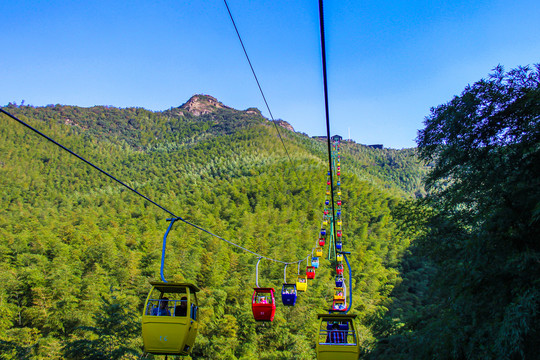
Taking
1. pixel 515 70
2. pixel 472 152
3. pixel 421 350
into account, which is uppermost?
Answer: pixel 515 70

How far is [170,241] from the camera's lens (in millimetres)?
69312

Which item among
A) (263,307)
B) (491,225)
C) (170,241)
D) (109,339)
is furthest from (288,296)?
(170,241)

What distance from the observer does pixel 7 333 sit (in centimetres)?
3816

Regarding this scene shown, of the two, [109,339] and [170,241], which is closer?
[109,339]

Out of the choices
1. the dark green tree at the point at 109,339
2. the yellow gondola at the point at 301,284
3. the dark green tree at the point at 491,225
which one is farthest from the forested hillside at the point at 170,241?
the yellow gondola at the point at 301,284

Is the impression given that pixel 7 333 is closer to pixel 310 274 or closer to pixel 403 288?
pixel 310 274

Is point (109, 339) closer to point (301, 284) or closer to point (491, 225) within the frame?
point (301, 284)

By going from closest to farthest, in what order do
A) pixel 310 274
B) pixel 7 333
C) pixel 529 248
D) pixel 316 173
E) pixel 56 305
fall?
1. pixel 529 248
2. pixel 310 274
3. pixel 7 333
4. pixel 56 305
5. pixel 316 173

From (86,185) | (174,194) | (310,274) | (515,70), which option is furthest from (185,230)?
(515,70)

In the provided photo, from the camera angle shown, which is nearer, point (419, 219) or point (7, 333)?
point (419, 219)

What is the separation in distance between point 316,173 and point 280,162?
1536 cm

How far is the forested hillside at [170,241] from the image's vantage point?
136ft

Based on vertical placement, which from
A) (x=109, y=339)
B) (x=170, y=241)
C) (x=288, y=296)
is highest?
(x=170, y=241)

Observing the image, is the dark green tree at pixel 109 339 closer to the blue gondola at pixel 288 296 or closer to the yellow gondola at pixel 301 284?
the yellow gondola at pixel 301 284
